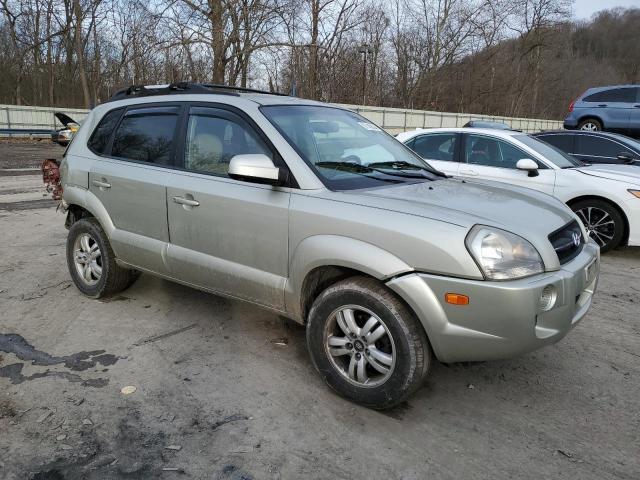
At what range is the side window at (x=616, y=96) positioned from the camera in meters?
15.3

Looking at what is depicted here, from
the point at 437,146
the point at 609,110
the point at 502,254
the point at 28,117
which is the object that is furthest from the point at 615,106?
the point at 28,117

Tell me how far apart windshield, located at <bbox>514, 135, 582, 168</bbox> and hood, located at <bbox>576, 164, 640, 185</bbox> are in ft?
0.68

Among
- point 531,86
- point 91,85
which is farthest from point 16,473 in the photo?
point 531,86

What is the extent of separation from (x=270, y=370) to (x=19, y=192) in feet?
30.2

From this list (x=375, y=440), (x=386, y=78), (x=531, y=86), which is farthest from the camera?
(x=531, y=86)

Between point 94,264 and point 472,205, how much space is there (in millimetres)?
3373

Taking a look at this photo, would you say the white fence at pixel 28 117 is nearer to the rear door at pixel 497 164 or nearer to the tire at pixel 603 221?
the rear door at pixel 497 164

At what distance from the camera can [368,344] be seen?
291cm

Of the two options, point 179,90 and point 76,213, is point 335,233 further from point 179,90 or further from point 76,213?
point 76,213

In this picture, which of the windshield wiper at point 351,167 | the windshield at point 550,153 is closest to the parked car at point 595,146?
the windshield at point 550,153

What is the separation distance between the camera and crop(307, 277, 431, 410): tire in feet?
9.05

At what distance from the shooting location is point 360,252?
2.85 m

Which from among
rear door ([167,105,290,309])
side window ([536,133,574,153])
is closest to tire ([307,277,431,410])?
rear door ([167,105,290,309])

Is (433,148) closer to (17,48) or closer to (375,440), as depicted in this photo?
(375,440)
